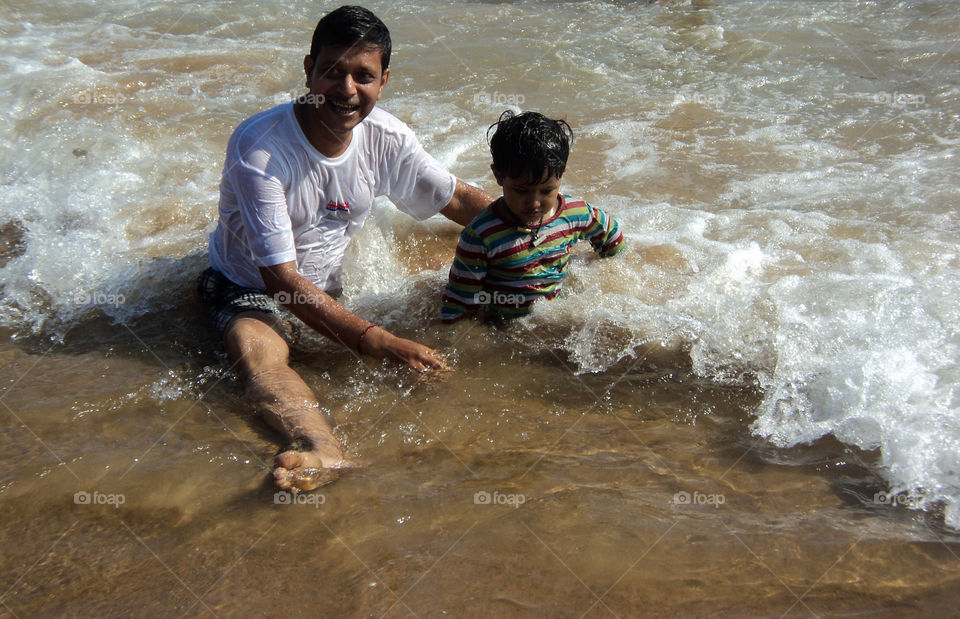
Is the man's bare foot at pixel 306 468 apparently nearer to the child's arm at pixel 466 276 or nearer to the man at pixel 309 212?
the man at pixel 309 212

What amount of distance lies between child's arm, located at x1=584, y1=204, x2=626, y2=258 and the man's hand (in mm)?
1098

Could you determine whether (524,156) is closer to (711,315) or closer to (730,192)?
(711,315)

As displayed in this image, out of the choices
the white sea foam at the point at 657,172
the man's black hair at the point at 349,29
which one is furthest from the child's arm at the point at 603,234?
the man's black hair at the point at 349,29

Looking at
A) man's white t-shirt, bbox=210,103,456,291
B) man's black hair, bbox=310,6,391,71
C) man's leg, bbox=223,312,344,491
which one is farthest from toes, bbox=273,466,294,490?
man's black hair, bbox=310,6,391,71

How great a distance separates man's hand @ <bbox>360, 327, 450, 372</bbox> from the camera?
2.92 m

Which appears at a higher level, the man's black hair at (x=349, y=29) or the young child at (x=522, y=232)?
the man's black hair at (x=349, y=29)

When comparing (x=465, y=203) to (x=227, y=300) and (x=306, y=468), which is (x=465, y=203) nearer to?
(x=227, y=300)

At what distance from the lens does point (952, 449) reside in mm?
2613

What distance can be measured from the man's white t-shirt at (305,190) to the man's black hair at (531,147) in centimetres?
69

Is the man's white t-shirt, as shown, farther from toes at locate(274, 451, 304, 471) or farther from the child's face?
toes at locate(274, 451, 304, 471)

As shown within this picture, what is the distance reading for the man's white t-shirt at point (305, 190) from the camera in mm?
3164

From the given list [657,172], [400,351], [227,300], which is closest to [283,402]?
[400,351]

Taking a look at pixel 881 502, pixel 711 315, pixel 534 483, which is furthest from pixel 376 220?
pixel 881 502

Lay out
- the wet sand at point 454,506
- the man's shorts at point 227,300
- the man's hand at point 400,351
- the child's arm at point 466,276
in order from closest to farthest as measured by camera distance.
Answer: the wet sand at point 454,506 → the man's hand at point 400,351 → the child's arm at point 466,276 → the man's shorts at point 227,300
